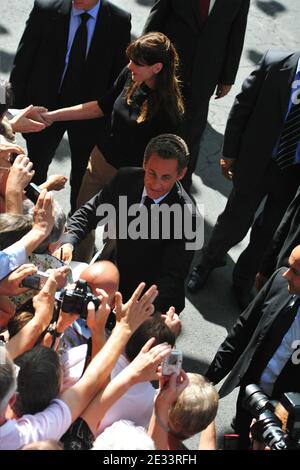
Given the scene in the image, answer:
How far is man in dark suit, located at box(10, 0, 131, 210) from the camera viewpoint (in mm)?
4367

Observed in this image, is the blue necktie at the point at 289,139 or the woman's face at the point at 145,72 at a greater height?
the woman's face at the point at 145,72

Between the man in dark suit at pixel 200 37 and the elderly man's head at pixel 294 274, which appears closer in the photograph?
the elderly man's head at pixel 294 274

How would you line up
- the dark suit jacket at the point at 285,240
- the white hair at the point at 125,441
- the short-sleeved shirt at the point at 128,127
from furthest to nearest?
1. the short-sleeved shirt at the point at 128,127
2. the dark suit jacket at the point at 285,240
3. the white hair at the point at 125,441

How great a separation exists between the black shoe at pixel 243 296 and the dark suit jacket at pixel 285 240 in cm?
66

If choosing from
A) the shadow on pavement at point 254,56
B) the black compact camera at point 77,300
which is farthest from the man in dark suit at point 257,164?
the shadow on pavement at point 254,56

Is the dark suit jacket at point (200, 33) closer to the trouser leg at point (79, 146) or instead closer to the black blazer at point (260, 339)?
the trouser leg at point (79, 146)

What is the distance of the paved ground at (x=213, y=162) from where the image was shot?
4621 mm

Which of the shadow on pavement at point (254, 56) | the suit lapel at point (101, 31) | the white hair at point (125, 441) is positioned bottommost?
the shadow on pavement at point (254, 56)

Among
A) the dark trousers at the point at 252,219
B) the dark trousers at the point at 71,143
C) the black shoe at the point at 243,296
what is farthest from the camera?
the black shoe at the point at 243,296

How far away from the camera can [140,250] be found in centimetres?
377

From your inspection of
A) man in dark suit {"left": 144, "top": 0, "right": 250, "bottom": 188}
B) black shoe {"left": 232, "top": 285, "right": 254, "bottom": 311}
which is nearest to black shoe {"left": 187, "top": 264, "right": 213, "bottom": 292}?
black shoe {"left": 232, "top": 285, "right": 254, "bottom": 311}

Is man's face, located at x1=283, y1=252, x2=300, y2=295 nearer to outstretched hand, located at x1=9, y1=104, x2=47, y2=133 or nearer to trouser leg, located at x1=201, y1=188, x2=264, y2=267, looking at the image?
trouser leg, located at x1=201, y1=188, x2=264, y2=267

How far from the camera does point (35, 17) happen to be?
14.3ft

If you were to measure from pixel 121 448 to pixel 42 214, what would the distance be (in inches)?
46.4
